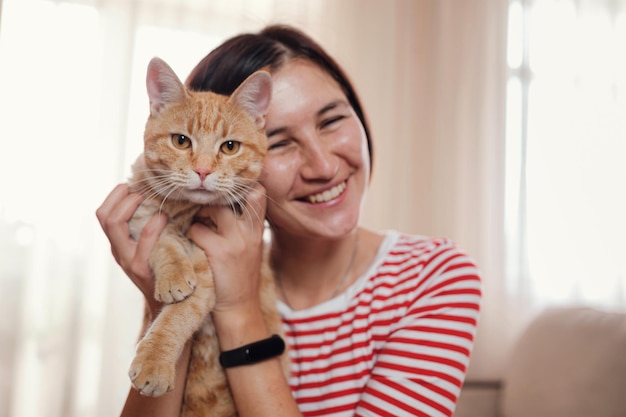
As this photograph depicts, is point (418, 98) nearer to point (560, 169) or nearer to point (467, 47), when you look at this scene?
point (467, 47)

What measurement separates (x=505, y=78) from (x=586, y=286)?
1.45 metres

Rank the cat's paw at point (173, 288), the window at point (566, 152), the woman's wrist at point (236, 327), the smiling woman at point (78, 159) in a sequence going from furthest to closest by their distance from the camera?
the window at point (566, 152) < the smiling woman at point (78, 159) < the woman's wrist at point (236, 327) < the cat's paw at point (173, 288)

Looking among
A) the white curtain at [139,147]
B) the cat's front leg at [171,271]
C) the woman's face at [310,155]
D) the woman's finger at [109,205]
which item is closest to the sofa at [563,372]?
the white curtain at [139,147]

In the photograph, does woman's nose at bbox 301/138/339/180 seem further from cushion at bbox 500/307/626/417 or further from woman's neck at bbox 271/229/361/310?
cushion at bbox 500/307/626/417

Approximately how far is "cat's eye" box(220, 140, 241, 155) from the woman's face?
9 centimetres

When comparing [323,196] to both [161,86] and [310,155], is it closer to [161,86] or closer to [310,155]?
[310,155]

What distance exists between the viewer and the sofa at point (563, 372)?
239cm

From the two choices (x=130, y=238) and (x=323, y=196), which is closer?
(x=130, y=238)

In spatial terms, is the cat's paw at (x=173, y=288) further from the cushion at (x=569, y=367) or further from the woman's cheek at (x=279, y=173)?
the cushion at (x=569, y=367)

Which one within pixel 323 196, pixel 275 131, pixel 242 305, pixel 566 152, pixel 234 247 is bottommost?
pixel 242 305

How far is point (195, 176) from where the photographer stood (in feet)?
3.99

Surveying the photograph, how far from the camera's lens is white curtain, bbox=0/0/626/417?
10.1 ft

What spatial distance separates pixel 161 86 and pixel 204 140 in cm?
16

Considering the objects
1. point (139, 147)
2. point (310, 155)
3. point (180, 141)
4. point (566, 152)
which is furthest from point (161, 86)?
point (566, 152)
